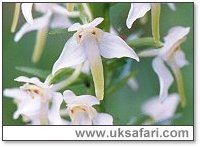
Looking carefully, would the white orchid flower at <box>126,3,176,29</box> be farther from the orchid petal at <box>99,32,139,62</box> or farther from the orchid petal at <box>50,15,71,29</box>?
the orchid petal at <box>50,15,71,29</box>

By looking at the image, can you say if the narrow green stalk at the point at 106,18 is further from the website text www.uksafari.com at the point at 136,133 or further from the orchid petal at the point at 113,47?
the website text www.uksafari.com at the point at 136,133

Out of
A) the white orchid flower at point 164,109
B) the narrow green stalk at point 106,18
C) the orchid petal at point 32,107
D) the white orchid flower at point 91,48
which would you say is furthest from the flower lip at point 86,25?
the white orchid flower at point 164,109

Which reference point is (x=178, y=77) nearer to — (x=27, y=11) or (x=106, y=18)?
(x=106, y=18)

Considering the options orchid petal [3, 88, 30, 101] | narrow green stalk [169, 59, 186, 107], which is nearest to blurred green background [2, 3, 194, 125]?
orchid petal [3, 88, 30, 101]

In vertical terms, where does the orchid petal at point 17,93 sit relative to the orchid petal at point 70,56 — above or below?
below

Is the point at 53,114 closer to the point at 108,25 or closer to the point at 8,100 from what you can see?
the point at 108,25

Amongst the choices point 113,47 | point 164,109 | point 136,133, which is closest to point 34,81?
point 113,47

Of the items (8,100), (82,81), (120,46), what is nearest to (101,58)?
(120,46)
